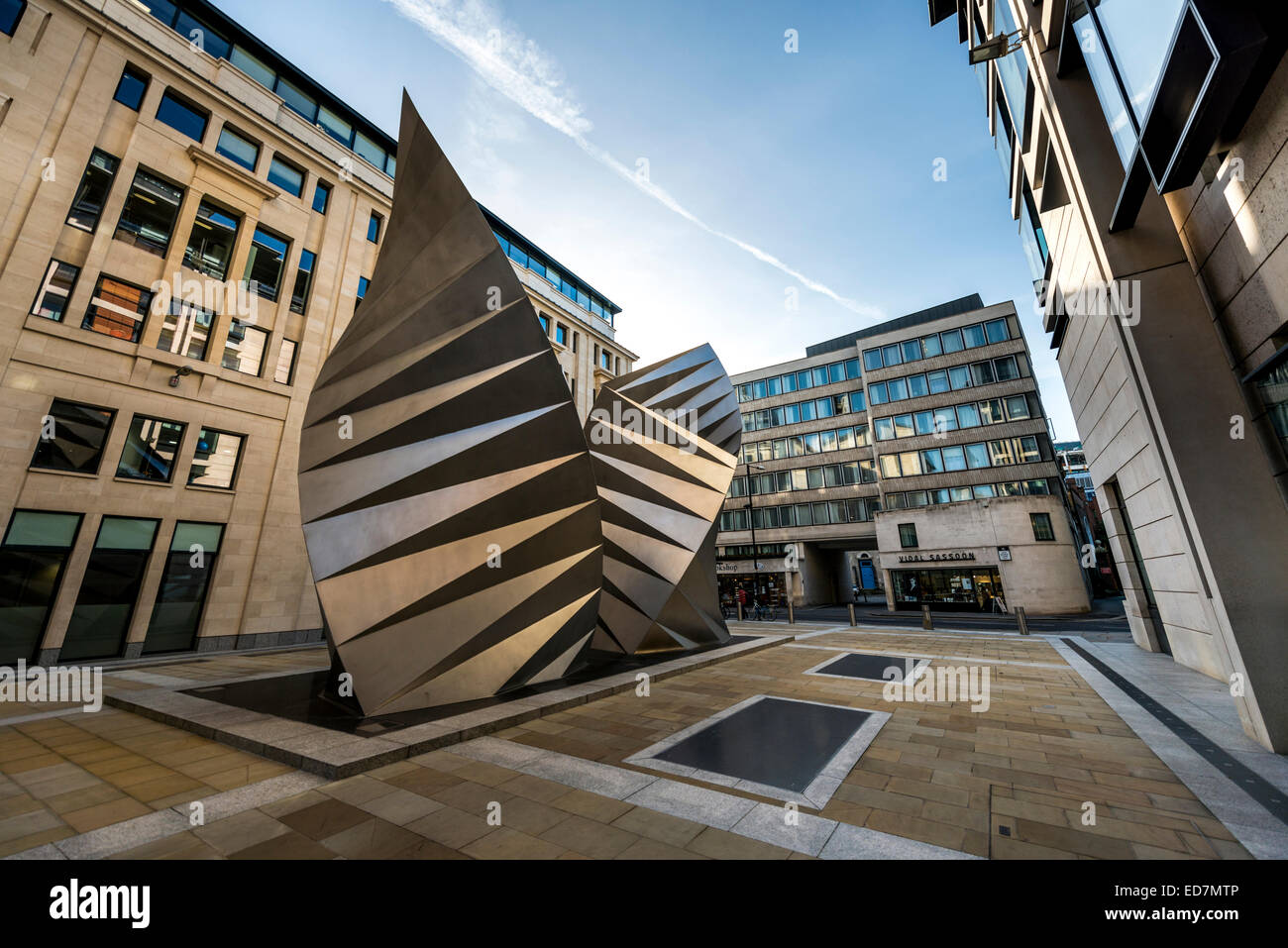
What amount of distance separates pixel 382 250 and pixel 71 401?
1494cm

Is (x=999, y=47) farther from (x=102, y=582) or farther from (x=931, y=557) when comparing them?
(x=931, y=557)

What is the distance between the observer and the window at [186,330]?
58.3 ft

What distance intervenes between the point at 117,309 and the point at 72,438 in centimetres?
472

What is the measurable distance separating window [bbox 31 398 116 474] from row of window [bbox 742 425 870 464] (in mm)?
43981

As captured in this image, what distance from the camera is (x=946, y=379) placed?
128ft

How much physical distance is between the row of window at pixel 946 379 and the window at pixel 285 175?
41.4 m

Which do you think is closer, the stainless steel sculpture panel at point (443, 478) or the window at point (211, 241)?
the stainless steel sculpture panel at point (443, 478)

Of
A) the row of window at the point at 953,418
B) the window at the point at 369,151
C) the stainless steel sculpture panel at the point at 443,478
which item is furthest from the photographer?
the row of window at the point at 953,418

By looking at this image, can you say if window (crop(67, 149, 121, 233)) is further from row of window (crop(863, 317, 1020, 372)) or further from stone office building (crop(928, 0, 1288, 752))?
row of window (crop(863, 317, 1020, 372))

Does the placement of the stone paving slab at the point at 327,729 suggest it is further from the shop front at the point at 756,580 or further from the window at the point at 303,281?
the shop front at the point at 756,580

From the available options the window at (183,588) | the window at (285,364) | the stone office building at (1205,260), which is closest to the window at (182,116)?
the window at (285,364)

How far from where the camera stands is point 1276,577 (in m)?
6.25

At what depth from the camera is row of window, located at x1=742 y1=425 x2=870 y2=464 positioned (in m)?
44.5

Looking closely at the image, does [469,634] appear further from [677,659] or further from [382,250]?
[382,250]
